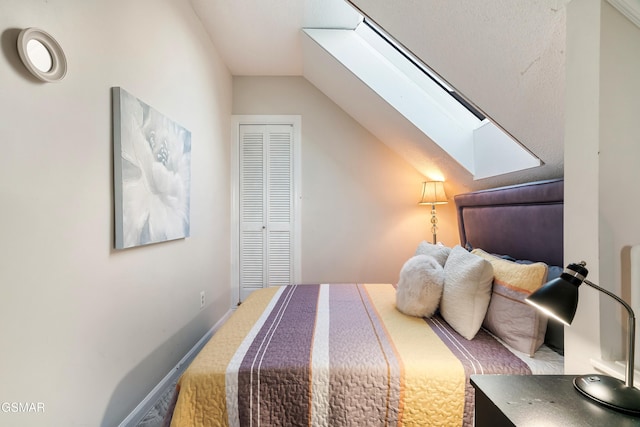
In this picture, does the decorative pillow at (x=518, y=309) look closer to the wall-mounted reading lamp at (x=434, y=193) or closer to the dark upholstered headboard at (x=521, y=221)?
the dark upholstered headboard at (x=521, y=221)

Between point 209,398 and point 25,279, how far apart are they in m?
0.77

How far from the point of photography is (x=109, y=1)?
1333 mm

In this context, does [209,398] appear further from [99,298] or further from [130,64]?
[130,64]

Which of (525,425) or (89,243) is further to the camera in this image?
(89,243)

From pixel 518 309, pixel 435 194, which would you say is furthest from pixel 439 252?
pixel 435 194

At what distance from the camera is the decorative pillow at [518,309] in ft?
4.01

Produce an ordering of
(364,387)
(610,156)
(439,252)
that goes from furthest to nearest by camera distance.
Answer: (439,252) → (364,387) → (610,156)

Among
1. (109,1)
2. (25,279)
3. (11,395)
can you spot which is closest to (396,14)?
(109,1)

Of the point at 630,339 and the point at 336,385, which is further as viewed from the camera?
the point at 336,385

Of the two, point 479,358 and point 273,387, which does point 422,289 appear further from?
point 273,387

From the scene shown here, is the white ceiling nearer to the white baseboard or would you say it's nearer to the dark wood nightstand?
the dark wood nightstand

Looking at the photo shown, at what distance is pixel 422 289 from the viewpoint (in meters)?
1.58

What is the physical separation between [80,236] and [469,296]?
182 cm

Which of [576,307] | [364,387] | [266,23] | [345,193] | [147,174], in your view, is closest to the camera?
[576,307]
